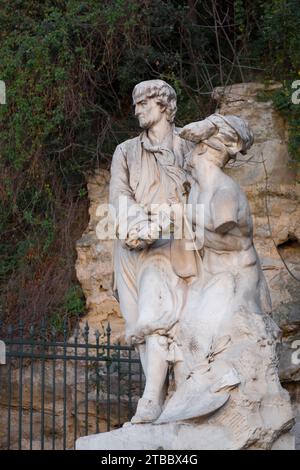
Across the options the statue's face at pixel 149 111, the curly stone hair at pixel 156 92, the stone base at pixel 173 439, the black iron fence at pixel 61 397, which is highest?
the curly stone hair at pixel 156 92

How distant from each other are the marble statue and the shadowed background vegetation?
164 inches

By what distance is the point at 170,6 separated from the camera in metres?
11.2

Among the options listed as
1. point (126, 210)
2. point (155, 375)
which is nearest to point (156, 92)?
point (126, 210)

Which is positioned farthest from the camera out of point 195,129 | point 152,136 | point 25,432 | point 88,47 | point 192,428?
point 88,47

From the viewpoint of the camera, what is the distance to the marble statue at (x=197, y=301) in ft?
19.0

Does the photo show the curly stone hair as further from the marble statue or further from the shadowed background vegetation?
the shadowed background vegetation

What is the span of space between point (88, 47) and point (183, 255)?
5280mm

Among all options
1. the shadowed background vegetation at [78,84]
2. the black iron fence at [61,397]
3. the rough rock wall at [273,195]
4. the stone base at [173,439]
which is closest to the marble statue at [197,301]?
the stone base at [173,439]

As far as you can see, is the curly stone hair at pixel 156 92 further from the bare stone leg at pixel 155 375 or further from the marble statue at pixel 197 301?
the bare stone leg at pixel 155 375

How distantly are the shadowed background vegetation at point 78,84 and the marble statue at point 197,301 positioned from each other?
164 inches

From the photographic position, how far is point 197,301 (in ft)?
20.2

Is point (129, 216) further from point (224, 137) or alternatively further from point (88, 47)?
point (88, 47)

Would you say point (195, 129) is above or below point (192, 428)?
above

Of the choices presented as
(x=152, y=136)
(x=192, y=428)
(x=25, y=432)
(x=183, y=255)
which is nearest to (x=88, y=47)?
(x=25, y=432)
